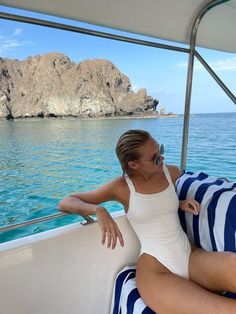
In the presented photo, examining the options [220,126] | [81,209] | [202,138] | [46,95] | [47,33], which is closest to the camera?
[81,209]

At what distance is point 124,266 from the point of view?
1.61m

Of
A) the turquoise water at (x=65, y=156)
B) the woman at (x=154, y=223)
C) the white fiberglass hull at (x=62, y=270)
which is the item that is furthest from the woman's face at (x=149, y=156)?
the turquoise water at (x=65, y=156)

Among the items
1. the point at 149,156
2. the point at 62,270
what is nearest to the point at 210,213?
the point at 149,156

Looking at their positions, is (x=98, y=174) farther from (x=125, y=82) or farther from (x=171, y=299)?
(x=171, y=299)

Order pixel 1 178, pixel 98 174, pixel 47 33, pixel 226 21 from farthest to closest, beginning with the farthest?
Result: 1. pixel 47 33
2. pixel 98 174
3. pixel 1 178
4. pixel 226 21

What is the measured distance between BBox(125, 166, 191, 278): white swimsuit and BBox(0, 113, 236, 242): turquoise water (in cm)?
539

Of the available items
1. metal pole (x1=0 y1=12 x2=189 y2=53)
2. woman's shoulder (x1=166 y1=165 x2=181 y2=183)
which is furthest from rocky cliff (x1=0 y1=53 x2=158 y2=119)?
woman's shoulder (x1=166 y1=165 x2=181 y2=183)

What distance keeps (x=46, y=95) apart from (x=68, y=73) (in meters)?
1.47

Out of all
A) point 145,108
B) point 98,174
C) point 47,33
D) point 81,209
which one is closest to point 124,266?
point 81,209

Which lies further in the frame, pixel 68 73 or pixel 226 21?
pixel 68 73

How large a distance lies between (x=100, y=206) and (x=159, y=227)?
12.4 inches

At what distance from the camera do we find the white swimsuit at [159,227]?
1337 millimetres

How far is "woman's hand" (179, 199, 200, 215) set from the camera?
55.5 inches

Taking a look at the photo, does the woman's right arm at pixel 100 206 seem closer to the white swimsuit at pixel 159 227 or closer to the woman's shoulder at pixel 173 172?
the white swimsuit at pixel 159 227
